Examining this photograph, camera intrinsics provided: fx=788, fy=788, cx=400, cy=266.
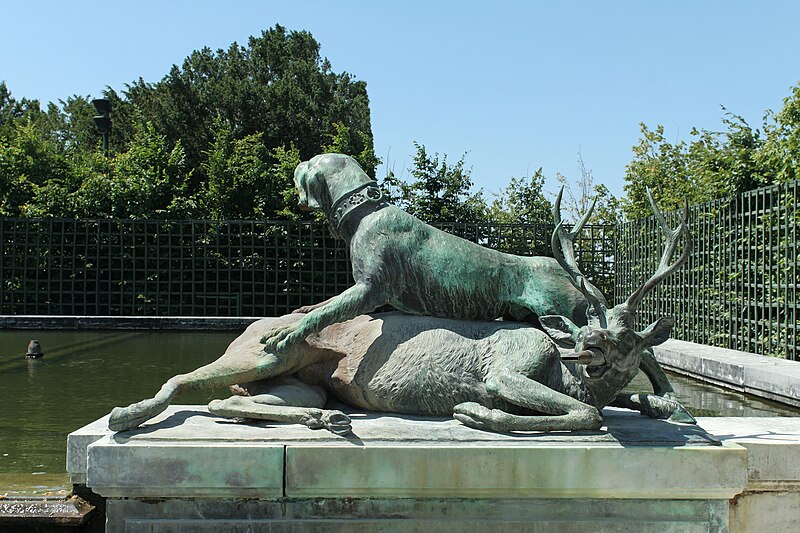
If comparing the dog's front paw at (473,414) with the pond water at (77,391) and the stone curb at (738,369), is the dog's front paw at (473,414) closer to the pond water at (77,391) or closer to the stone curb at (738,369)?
the pond water at (77,391)

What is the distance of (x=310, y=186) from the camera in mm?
3879

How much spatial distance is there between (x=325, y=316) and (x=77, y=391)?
4.86 metres

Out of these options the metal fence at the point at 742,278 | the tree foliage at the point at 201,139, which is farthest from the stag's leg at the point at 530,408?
the tree foliage at the point at 201,139

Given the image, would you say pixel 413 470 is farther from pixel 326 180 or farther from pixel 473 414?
pixel 326 180

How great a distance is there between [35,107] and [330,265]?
3690 centimetres

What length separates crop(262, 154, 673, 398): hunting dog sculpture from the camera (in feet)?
11.9

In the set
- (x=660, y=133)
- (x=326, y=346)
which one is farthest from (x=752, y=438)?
(x=660, y=133)

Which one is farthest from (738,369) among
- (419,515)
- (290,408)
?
(290,408)

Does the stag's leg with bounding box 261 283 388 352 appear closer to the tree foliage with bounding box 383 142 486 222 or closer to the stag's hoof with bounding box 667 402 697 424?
the stag's hoof with bounding box 667 402 697 424

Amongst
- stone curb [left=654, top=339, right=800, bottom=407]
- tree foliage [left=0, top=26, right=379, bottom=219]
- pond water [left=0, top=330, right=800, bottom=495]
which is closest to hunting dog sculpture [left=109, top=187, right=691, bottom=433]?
pond water [left=0, top=330, right=800, bottom=495]

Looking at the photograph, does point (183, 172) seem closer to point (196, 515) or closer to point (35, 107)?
point (196, 515)

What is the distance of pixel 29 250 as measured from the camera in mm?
16703

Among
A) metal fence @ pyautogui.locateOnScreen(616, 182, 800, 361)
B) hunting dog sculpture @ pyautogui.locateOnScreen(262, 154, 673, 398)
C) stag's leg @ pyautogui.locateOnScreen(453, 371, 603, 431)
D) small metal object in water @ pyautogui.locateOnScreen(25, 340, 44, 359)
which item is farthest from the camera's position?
small metal object in water @ pyautogui.locateOnScreen(25, 340, 44, 359)

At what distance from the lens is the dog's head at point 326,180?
3.84 meters
